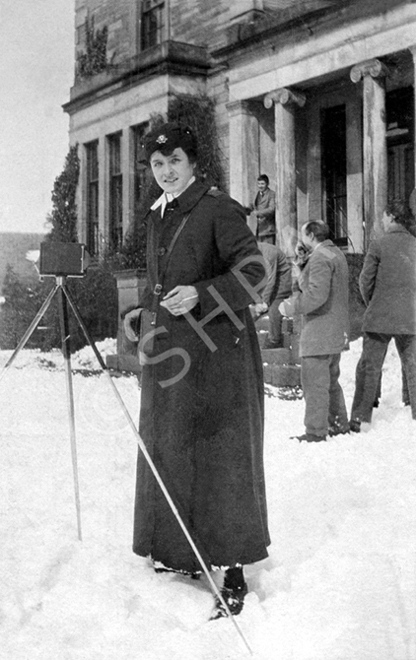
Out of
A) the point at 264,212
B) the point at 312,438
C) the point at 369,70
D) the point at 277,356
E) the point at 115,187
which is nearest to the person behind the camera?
the point at 312,438

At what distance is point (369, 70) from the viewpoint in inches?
425

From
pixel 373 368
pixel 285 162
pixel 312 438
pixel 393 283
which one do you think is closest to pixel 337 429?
pixel 312 438

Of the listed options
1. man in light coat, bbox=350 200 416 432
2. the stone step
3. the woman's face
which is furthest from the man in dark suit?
the woman's face

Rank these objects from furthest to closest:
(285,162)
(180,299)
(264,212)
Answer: (285,162) < (264,212) < (180,299)

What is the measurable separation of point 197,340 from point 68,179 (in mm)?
15622

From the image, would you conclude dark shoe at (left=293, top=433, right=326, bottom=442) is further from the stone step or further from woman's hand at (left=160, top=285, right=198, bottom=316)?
woman's hand at (left=160, top=285, right=198, bottom=316)

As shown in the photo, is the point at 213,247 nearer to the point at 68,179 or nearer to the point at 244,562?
the point at 244,562

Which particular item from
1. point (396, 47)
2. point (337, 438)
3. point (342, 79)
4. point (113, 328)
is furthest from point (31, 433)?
point (342, 79)

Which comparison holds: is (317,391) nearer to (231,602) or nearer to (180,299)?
(231,602)

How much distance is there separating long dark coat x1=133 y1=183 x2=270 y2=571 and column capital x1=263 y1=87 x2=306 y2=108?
995cm

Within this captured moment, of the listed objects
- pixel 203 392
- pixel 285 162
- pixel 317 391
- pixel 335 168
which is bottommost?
pixel 317 391

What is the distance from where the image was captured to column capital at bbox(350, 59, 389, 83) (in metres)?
10.7

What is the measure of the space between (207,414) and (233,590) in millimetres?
710

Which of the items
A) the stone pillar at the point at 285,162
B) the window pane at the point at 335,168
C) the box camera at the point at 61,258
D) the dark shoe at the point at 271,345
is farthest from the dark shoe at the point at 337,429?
the window pane at the point at 335,168
